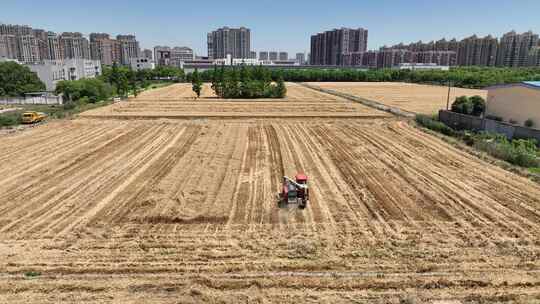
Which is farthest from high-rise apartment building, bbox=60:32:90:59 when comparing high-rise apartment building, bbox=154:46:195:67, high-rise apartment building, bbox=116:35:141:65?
high-rise apartment building, bbox=154:46:195:67

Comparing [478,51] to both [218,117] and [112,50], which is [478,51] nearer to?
[218,117]

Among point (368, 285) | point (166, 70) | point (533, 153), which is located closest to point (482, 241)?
point (368, 285)

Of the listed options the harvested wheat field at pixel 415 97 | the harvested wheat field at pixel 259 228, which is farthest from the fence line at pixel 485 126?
the harvested wheat field at pixel 415 97

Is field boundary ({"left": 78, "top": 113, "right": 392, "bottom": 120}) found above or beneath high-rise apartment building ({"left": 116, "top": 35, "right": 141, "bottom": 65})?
beneath

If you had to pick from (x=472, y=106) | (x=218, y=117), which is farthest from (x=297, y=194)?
(x=472, y=106)

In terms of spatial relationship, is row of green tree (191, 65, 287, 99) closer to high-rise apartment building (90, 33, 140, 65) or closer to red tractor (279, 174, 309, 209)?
red tractor (279, 174, 309, 209)

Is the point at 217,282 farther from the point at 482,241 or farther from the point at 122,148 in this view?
the point at 122,148
